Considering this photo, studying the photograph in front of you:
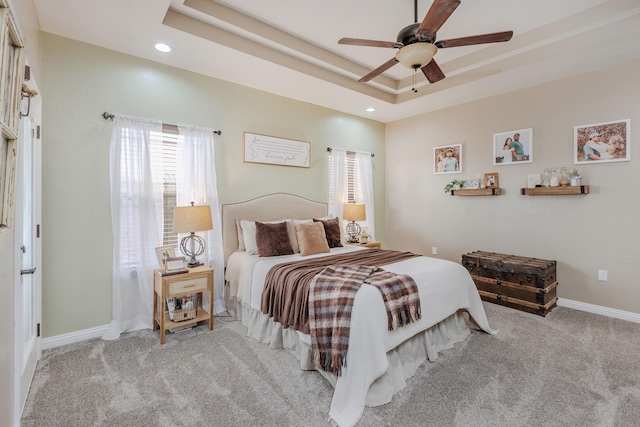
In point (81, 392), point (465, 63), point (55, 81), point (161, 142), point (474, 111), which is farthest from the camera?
point (474, 111)

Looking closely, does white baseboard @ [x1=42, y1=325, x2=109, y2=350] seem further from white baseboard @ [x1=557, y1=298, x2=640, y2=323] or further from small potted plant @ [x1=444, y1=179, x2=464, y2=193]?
white baseboard @ [x1=557, y1=298, x2=640, y2=323]

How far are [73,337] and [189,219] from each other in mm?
1484

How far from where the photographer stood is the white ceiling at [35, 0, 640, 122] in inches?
103

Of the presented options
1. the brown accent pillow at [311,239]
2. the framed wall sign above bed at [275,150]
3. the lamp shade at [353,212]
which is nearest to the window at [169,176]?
the framed wall sign above bed at [275,150]

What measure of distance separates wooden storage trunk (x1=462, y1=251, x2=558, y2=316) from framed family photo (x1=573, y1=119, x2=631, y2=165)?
4.29ft

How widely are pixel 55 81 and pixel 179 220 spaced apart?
1.63m

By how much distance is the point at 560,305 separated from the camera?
3.75 m

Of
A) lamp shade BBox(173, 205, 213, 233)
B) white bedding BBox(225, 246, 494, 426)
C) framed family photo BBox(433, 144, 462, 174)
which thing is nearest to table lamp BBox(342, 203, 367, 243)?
white bedding BBox(225, 246, 494, 426)

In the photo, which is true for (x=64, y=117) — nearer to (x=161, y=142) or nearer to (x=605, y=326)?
(x=161, y=142)

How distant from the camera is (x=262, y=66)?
11.1 feet

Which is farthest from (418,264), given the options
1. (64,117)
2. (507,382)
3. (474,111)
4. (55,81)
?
(55,81)

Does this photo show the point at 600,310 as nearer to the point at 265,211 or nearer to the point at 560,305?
the point at 560,305

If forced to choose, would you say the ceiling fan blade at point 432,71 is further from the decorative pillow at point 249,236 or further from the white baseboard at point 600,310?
the white baseboard at point 600,310

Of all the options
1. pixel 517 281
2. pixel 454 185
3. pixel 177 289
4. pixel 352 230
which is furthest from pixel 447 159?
pixel 177 289
